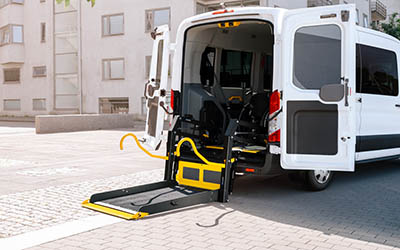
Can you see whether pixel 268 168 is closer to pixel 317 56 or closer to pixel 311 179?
pixel 311 179

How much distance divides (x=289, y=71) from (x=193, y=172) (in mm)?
1895

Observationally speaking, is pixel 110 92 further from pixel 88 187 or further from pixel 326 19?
pixel 326 19

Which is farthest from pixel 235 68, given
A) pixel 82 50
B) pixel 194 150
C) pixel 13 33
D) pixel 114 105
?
pixel 13 33

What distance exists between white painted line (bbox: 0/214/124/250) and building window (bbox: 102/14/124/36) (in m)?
26.0

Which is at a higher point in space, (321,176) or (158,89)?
(158,89)

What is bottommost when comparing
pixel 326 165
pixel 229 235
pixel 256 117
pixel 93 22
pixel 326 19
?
pixel 229 235

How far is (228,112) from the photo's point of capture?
26.4ft

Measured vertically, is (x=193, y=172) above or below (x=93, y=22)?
below

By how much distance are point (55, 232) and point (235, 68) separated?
4489 mm

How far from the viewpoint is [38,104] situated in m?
35.1

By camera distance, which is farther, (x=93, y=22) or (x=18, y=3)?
(x=18, y=3)

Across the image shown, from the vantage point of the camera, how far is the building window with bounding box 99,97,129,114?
30344mm

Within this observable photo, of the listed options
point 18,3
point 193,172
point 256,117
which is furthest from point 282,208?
point 18,3

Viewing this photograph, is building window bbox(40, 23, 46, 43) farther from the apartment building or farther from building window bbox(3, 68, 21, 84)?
building window bbox(3, 68, 21, 84)
